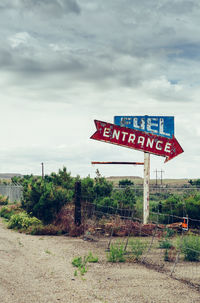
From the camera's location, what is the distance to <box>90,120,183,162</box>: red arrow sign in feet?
78.1

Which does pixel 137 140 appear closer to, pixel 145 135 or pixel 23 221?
pixel 145 135

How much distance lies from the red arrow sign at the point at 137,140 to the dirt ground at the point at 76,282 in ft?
30.2

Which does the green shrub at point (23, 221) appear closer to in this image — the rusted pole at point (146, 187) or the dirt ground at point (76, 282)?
the rusted pole at point (146, 187)

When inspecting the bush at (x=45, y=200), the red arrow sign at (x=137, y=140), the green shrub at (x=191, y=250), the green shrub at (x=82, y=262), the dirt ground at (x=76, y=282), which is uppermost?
the red arrow sign at (x=137, y=140)

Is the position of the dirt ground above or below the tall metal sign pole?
below

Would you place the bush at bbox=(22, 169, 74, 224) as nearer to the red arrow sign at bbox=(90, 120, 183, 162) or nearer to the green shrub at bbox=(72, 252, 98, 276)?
the red arrow sign at bbox=(90, 120, 183, 162)

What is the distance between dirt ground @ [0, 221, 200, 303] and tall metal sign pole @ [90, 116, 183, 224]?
9.20 m

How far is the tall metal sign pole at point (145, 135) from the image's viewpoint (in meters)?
23.8

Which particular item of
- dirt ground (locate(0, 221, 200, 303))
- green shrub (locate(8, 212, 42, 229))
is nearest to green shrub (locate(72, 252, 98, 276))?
A: dirt ground (locate(0, 221, 200, 303))

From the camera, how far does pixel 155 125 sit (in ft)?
78.7

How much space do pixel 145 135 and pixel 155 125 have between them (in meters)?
0.85

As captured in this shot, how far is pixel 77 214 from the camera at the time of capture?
71.8ft

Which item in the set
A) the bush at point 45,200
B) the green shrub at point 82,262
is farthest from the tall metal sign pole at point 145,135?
the green shrub at point 82,262

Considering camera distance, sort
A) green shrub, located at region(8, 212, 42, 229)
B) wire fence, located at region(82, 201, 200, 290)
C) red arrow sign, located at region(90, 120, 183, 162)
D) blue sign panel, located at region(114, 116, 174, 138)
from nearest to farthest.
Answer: wire fence, located at region(82, 201, 200, 290) < green shrub, located at region(8, 212, 42, 229) < red arrow sign, located at region(90, 120, 183, 162) < blue sign panel, located at region(114, 116, 174, 138)
